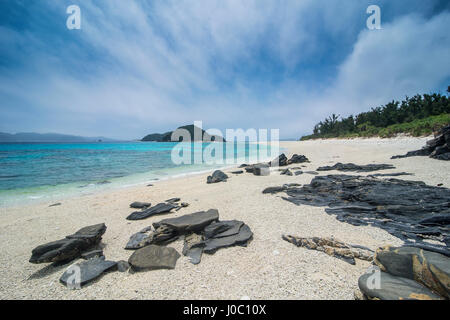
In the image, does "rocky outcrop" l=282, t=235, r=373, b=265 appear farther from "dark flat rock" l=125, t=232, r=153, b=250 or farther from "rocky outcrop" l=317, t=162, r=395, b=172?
"rocky outcrop" l=317, t=162, r=395, b=172

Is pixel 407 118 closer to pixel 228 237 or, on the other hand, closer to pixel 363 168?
pixel 363 168

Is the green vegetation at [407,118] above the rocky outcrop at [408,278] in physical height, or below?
above

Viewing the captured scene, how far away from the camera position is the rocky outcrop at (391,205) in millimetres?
3398

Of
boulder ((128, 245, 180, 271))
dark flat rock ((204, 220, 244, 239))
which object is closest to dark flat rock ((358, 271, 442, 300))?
dark flat rock ((204, 220, 244, 239))

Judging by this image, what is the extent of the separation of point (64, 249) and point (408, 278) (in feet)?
17.4

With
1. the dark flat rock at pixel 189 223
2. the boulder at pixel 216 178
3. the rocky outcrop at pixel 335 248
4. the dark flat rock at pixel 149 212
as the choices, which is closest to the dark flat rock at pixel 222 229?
the dark flat rock at pixel 189 223

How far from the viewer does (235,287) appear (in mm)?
2350

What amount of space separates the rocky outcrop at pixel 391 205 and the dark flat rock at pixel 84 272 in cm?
513

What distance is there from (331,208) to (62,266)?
20.7 ft

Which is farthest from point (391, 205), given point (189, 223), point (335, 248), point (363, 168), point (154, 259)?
point (363, 168)

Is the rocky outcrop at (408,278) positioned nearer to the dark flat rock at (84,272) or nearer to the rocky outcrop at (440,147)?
the dark flat rock at (84,272)

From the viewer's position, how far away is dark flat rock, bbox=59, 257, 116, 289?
2.54m

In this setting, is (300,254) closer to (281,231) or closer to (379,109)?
(281,231)

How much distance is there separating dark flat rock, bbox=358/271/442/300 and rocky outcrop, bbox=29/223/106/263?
185 inches
